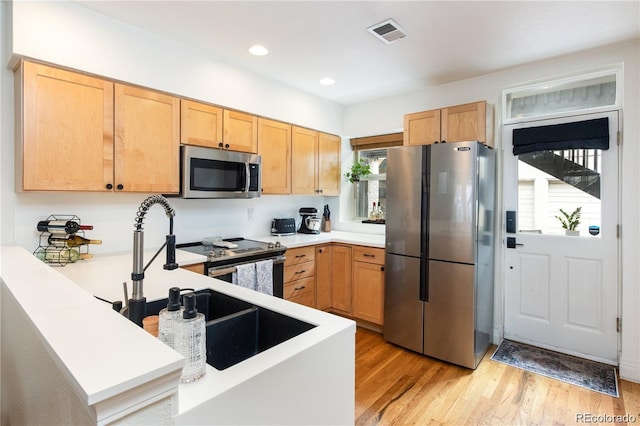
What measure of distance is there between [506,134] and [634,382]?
2196 millimetres

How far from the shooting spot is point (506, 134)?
122 inches

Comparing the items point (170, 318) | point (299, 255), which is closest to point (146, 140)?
point (299, 255)

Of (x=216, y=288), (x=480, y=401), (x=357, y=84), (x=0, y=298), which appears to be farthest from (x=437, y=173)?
(x=0, y=298)

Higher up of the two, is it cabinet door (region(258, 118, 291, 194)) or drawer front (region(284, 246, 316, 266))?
cabinet door (region(258, 118, 291, 194))

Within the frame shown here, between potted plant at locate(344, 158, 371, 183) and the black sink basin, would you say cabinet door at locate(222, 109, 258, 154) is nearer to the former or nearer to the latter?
potted plant at locate(344, 158, 371, 183)

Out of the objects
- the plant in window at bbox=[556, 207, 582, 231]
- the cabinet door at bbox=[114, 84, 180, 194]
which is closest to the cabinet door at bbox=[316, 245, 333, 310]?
the cabinet door at bbox=[114, 84, 180, 194]

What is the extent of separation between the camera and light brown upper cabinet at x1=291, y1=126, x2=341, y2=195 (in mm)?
3633

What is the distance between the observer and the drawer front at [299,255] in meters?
3.17

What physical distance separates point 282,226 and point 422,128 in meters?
1.84

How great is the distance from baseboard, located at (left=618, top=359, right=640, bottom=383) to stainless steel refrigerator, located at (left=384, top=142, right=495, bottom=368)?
92 centimetres

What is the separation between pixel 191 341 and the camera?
78cm

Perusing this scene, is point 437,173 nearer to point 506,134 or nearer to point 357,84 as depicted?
point 506,134

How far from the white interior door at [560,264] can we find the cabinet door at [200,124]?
2.68 m

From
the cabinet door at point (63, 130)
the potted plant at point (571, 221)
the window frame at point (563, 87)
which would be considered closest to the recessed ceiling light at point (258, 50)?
the cabinet door at point (63, 130)
